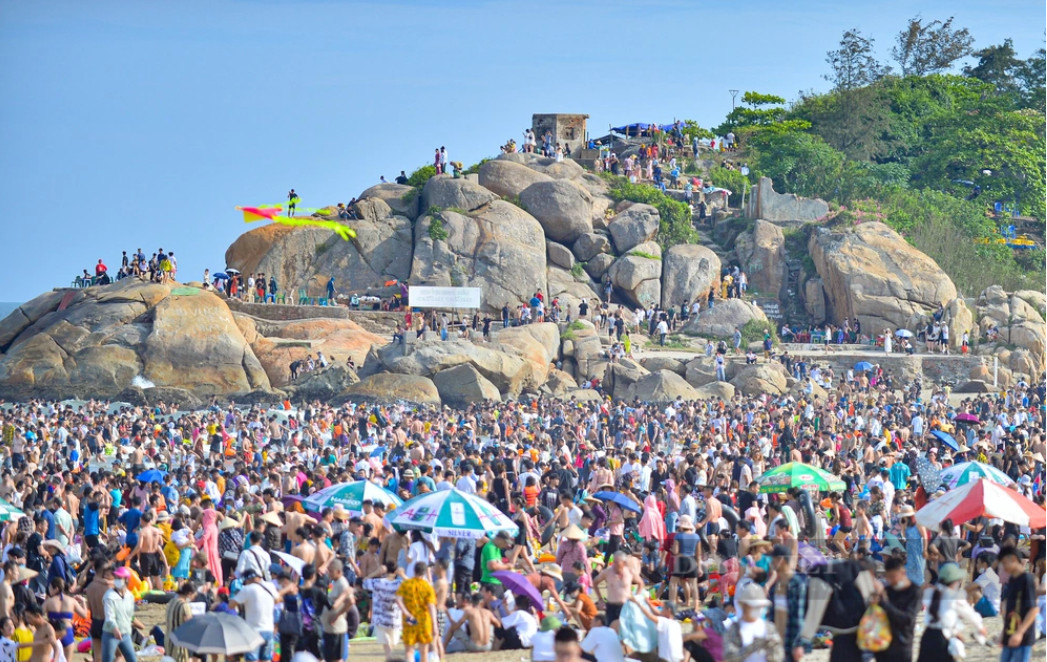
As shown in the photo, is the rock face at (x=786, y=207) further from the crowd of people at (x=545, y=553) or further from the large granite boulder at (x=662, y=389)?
the crowd of people at (x=545, y=553)

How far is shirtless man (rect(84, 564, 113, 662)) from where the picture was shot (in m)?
10.2

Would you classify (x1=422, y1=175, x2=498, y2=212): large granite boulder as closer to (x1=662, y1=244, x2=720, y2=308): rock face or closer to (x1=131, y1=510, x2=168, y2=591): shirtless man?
(x1=662, y1=244, x2=720, y2=308): rock face

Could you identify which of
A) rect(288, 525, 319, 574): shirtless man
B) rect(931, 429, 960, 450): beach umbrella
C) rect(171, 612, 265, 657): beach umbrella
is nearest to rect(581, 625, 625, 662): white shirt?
rect(171, 612, 265, 657): beach umbrella

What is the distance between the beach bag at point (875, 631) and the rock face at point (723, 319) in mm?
30428

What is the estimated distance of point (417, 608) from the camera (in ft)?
30.2

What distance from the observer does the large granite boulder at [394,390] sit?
101ft

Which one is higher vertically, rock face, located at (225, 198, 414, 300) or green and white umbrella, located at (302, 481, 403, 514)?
rock face, located at (225, 198, 414, 300)

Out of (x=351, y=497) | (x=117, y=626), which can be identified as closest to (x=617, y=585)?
(x=117, y=626)

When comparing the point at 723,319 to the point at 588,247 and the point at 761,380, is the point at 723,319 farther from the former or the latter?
the point at 761,380

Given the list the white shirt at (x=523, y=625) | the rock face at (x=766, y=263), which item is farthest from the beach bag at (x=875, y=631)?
the rock face at (x=766, y=263)

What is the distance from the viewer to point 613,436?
2538 cm

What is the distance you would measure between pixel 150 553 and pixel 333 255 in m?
27.5

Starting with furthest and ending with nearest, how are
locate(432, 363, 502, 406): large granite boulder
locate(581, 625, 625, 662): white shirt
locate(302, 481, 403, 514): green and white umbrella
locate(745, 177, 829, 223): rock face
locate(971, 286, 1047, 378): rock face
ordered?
locate(745, 177, 829, 223): rock face, locate(971, 286, 1047, 378): rock face, locate(432, 363, 502, 406): large granite boulder, locate(302, 481, 403, 514): green and white umbrella, locate(581, 625, 625, 662): white shirt

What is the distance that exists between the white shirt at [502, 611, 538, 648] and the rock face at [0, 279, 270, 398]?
24521 mm
